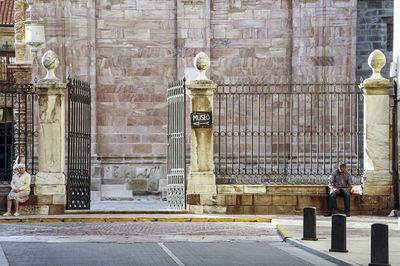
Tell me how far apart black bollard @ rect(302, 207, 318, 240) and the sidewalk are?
0.14m

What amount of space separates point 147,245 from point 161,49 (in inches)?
531

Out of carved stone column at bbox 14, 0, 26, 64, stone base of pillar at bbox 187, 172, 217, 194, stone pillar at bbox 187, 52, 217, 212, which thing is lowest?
stone base of pillar at bbox 187, 172, 217, 194

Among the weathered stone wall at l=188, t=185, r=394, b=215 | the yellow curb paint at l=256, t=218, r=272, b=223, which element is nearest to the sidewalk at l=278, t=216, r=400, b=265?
the yellow curb paint at l=256, t=218, r=272, b=223

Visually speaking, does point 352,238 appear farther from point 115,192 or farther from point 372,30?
point 372,30

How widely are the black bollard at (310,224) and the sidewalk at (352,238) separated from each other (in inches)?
5.7

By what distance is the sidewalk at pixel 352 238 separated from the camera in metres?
13.0

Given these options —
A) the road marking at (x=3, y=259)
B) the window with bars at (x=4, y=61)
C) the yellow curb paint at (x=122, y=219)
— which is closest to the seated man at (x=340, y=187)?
the yellow curb paint at (x=122, y=219)

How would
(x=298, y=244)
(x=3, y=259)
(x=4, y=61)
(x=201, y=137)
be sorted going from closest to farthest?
(x=3, y=259), (x=298, y=244), (x=201, y=137), (x=4, y=61)

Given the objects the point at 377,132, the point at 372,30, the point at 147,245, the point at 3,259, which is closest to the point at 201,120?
the point at 377,132

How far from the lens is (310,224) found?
1545 centimetres

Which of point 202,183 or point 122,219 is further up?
point 202,183

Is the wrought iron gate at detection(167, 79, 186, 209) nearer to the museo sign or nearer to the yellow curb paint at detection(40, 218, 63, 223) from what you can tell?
the museo sign

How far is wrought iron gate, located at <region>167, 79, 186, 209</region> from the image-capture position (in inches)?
867

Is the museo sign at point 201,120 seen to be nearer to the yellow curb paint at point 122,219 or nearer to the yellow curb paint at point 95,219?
the yellow curb paint at point 122,219
